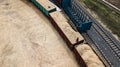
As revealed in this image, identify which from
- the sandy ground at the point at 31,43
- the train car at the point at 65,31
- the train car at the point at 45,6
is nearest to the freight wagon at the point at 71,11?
the train car at the point at 45,6

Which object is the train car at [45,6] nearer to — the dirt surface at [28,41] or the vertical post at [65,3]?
the dirt surface at [28,41]

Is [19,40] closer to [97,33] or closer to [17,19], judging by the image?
[17,19]

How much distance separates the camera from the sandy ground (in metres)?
20.7

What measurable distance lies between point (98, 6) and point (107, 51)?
35.2 ft

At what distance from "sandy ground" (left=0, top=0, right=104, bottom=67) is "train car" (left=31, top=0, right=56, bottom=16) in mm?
788

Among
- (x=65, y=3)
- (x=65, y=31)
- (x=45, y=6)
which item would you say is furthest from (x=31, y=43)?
(x=65, y=3)

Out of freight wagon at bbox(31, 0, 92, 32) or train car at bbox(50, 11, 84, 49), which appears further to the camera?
freight wagon at bbox(31, 0, 92, 32)

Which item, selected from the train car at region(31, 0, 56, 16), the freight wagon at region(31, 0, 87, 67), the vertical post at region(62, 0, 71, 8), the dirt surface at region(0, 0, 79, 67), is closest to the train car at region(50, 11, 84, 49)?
the freight wagon at region(31, 0, 87, 67)

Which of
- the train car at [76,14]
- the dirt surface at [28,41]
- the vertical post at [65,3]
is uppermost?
the vertical post at [65,3]

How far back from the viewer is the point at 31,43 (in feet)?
75.4

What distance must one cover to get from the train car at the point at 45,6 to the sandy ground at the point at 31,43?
79 centimetres

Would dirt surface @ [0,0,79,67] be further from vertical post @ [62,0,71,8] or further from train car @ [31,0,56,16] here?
vertical post @ [62,0,71,8]

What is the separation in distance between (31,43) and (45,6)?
7.13 m

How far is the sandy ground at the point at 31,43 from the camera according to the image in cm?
2067
